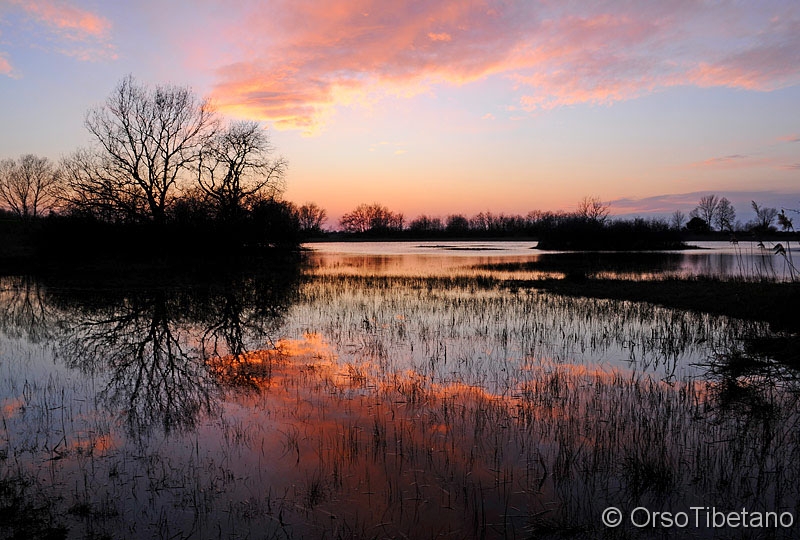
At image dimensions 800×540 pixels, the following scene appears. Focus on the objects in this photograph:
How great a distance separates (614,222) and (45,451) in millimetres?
82015

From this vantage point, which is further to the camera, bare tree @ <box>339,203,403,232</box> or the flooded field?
bare tree @ <box>339,203,403,232</box>

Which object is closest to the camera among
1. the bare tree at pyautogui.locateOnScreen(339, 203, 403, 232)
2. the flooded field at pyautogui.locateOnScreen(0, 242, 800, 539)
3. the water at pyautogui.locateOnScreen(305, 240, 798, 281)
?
the flooded field at pyautogui.locateOnScreen(0, 242, 800, 539)

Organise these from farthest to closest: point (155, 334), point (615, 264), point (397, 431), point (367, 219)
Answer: point (367, 219)
point (615, 264)
point (155, 334)
point (397, 431)

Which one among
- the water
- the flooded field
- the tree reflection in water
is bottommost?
the flooded field

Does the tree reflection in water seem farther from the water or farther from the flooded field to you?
the water

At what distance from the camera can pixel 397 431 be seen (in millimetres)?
6812

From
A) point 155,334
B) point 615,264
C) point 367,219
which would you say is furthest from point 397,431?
point 367,219

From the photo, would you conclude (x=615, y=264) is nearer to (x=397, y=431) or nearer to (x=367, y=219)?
(x=397, y=431)

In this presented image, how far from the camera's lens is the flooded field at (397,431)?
470cm

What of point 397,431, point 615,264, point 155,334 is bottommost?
point 397,431

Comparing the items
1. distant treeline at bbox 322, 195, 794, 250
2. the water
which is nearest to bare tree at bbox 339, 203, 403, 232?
distant treeline at bbox 322, 195, 794, 250

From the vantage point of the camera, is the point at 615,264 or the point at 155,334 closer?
the point at 155,334

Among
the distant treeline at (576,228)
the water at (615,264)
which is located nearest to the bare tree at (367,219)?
the distant treeline at (576,228)

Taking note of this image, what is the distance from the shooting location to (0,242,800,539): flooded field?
4.70 metres
